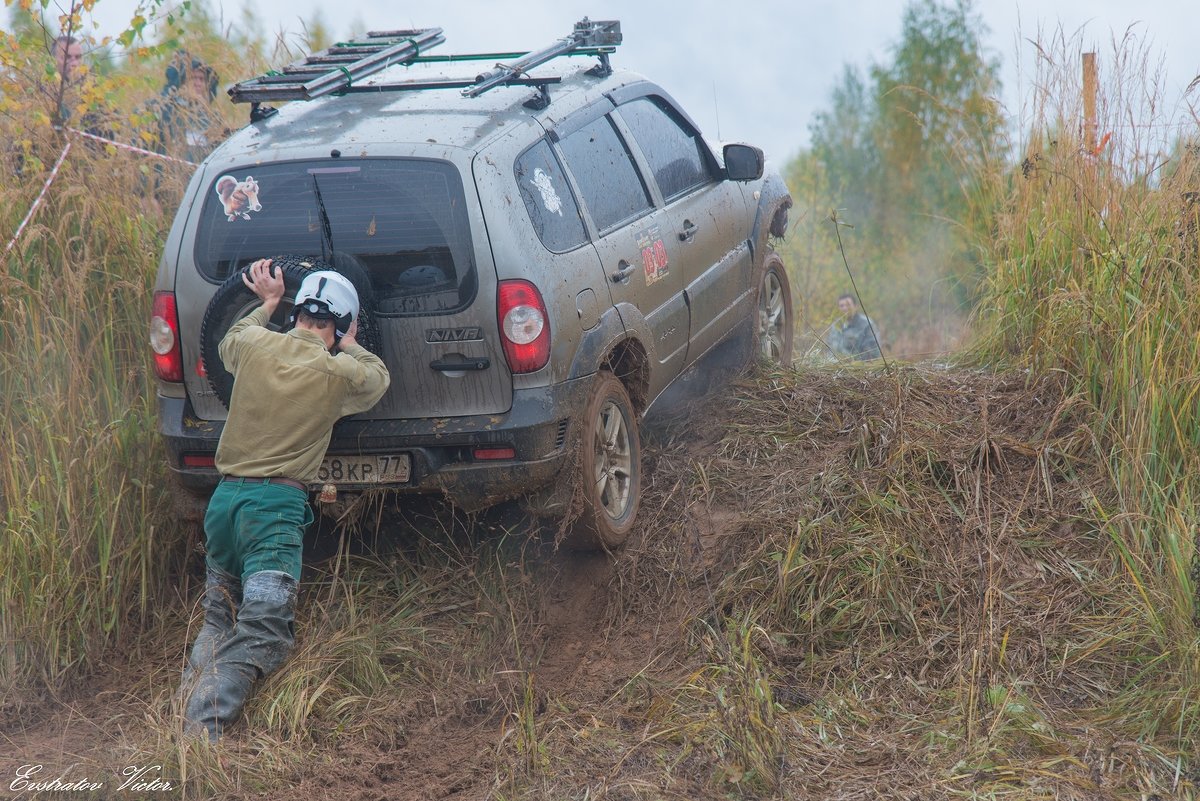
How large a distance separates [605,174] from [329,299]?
1.58m

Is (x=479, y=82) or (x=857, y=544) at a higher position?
(x=479, y=82)

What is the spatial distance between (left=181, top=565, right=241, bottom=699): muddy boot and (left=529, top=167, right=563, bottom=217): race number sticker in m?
1.96

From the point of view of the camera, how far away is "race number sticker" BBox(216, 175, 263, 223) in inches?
184

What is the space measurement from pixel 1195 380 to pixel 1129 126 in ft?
5.46

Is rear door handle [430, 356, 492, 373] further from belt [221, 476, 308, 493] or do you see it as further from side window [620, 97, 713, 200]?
side window [620, 97, 713, 200]

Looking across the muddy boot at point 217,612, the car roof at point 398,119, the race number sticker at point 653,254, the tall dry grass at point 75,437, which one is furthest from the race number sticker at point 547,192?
the tall dry grass at point 75,437

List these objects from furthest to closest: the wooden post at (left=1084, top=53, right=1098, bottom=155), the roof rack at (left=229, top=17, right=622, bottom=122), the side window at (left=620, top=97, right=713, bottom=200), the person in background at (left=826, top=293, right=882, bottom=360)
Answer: the person in background at (left=826, top=293, right=882, bottom=360)
the wooden post at (left=1084, top=53, right=1098, bottom=155)
the side window at (left=620, top=97, right=713, bottom=200)
the roof rack at (left=229, top=17, right=622, bottom=122)

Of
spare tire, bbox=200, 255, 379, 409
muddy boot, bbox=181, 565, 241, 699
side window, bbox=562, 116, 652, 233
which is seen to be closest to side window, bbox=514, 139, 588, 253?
side window, bbox=562, 116, 652, 233

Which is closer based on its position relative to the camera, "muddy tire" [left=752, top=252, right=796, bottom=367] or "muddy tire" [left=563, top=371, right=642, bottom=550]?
"muddy tire" [left=563, top=371, right=642, bottom=550]

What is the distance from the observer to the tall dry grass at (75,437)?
5.04 meters

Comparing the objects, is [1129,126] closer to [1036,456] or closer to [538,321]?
[1036,456]

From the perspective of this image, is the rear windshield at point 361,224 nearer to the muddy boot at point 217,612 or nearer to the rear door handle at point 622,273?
the rear door handle at point 622,273

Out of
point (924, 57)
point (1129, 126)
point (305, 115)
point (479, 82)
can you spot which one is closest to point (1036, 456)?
point (1129, 126)

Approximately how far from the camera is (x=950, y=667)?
450cm
